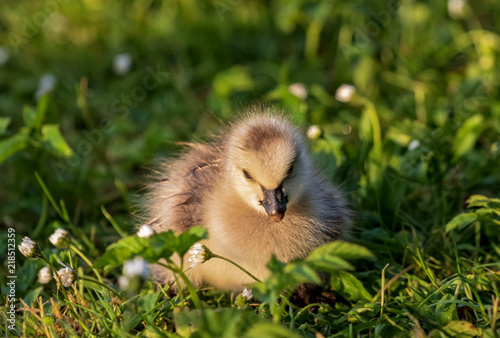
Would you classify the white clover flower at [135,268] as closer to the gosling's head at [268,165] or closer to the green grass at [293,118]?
the green grass at [293,118]

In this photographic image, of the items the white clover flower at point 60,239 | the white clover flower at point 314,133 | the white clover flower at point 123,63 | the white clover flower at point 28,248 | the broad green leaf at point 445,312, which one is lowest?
the broad green leaf at point 445,312

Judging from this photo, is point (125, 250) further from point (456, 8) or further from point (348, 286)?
point (456, 8)

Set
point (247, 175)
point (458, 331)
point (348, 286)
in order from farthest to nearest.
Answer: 1. point (348, 286)
2. point (247, 175)
3. point (458, 331)

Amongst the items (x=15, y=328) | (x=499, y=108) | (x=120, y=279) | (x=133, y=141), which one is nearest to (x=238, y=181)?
(x=120, y=279)

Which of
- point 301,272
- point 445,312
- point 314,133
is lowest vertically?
point 445,312

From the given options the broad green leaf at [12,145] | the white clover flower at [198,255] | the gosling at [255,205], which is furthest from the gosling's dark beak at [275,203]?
the broad green leaf at [12,145]

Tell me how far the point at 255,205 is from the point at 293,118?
2.21 ft

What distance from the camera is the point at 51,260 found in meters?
2.28

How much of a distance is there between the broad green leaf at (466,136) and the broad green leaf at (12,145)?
83.9 inches

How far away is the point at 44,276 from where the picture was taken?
2225mm

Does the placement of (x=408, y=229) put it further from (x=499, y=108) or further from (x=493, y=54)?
(x=493, y=54)

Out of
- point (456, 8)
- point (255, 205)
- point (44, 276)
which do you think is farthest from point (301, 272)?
point (456, 8)

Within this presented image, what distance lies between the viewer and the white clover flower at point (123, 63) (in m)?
4.03

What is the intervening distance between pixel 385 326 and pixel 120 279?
1.06 metres
